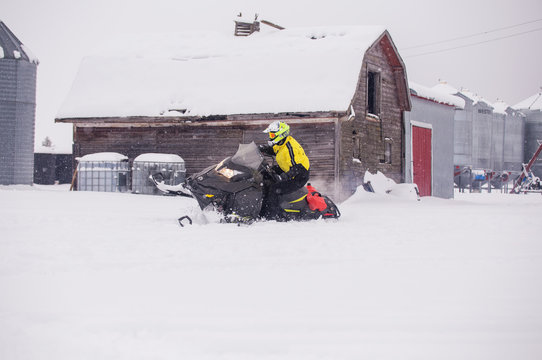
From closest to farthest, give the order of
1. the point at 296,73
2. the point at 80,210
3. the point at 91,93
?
1. the point at 80,210
2. the point at 296,73
3. the point at 91,93

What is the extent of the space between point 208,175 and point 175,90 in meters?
9.09

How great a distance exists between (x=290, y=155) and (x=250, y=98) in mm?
7287

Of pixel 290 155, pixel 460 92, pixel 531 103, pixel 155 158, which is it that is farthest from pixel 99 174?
pixel 531 103

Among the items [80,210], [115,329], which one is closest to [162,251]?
[115,329]

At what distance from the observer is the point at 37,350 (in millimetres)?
2590

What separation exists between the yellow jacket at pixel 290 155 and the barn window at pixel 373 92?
9.62 metres

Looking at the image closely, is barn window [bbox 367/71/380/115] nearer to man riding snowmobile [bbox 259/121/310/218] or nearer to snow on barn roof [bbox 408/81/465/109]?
snow on barn roof [bbox 408/81/465/109]

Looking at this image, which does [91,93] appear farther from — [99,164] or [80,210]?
[80,210]

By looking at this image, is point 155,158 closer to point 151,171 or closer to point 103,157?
point 151,171

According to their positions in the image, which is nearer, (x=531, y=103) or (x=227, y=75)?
(x=227, y=75)

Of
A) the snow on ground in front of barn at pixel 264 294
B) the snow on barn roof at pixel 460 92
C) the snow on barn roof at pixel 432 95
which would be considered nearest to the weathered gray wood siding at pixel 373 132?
the snow on barn roof at pixel 432 95

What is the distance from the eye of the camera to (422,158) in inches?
792

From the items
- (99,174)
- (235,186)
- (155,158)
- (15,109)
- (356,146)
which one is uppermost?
(15,109)

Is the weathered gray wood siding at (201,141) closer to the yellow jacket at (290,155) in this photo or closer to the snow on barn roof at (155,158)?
the snow on barn roof at (155,158)
